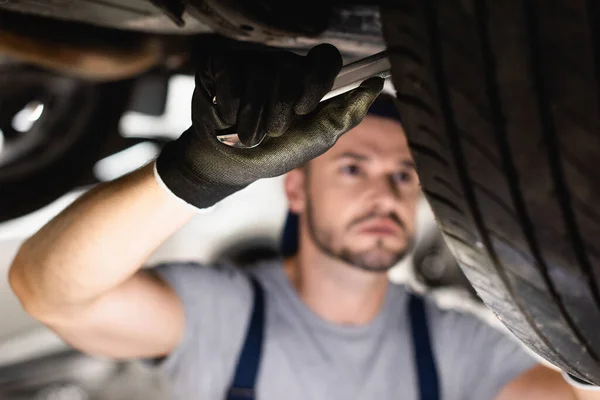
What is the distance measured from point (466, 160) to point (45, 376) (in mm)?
1208

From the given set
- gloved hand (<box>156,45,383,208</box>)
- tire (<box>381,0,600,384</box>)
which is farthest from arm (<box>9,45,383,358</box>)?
tire (<box>381,0,600,384</box>)

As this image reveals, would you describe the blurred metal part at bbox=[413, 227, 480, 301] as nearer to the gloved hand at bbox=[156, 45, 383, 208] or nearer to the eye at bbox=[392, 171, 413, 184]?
the eye at bbox=[392, 171, 413, 184]

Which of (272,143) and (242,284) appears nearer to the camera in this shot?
(272,143)

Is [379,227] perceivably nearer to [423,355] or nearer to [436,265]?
[423,355]

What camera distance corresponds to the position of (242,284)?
1120 millimetres

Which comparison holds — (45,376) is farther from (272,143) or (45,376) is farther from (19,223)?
(272,143)

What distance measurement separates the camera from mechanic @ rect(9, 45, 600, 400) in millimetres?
568

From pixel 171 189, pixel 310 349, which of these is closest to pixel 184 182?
pixel 171 189

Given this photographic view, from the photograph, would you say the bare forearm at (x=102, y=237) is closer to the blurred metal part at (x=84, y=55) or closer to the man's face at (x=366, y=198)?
the blurred metal part at (x=84, y=55)

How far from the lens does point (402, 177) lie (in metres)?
1.17

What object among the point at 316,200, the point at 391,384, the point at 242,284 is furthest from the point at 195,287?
the point at 391,384

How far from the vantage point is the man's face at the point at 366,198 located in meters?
1.10

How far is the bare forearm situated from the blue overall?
1.49ft

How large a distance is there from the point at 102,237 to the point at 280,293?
0.64 metres
